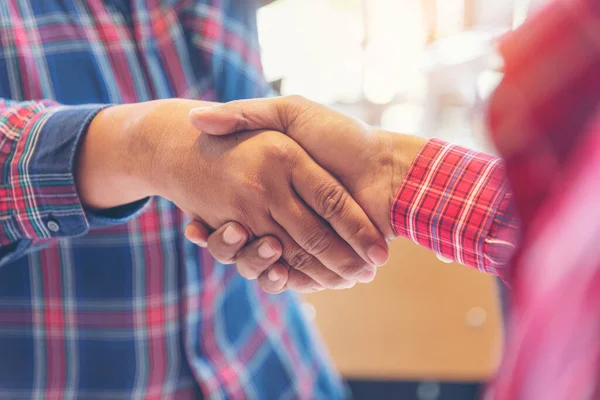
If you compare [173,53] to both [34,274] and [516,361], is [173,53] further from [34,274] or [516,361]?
[516,361]

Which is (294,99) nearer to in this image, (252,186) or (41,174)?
(252,186)

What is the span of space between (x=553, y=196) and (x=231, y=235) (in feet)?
1.88

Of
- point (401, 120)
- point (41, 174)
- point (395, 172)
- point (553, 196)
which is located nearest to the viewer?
point (553, 196)

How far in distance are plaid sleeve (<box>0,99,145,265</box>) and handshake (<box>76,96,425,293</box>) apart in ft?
0.07

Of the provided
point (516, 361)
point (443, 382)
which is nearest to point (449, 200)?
point (516, 361)

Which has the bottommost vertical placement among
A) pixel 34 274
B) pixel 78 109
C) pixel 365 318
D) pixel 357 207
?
pixel 365 318

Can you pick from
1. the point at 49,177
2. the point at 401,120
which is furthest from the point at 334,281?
the point at 401,120

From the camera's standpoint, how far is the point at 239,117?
2.32 ft

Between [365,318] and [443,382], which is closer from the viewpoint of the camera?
[365,318]

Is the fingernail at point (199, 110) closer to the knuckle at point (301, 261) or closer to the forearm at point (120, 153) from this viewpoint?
the forearm at point (120, 153)

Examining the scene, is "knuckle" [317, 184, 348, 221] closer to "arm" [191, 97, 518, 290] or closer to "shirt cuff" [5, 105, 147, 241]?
"arm" [191, 97, 518, 290]

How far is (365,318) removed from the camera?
6.15 ft

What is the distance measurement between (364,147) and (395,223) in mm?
109

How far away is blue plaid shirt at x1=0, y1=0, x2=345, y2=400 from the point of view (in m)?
0.80
